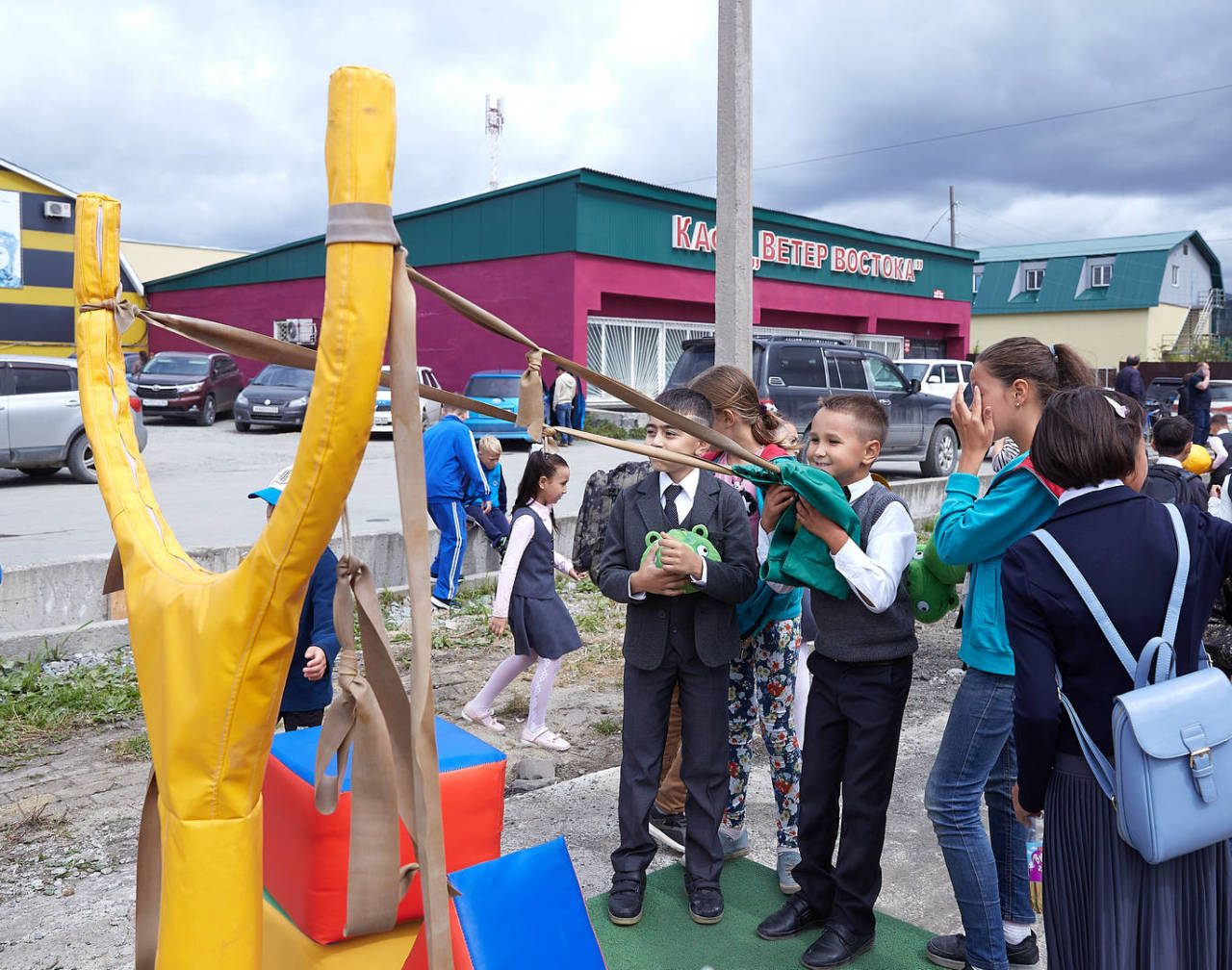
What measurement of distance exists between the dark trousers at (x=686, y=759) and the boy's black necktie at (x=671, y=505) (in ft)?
1.52

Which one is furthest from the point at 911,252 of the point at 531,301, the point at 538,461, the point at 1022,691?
the point at 1022,691

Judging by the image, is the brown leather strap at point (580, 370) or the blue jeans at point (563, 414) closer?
the brown leather strap at point (580, 370)

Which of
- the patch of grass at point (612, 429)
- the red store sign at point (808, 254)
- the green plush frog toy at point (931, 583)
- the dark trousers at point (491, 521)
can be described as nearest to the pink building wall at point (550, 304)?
the red store sign at point (808, 254)

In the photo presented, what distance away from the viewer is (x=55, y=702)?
18.7 feet

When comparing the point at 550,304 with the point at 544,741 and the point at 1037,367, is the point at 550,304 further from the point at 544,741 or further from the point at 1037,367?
the point at 1037,367

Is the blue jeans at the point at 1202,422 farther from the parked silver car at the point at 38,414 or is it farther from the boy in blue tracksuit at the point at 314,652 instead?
the boy in blue tracksuit at the point at 314,652

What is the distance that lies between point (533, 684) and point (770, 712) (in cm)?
179

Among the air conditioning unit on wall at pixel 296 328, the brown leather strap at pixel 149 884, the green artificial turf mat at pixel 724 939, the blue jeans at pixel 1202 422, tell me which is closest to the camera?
the brown leather strap at pixel 149 884

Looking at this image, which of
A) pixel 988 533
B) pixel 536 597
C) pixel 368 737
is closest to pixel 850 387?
pixel 536 597

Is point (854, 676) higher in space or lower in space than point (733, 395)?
lower

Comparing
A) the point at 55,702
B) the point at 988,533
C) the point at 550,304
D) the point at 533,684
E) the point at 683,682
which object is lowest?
the point at 55,702

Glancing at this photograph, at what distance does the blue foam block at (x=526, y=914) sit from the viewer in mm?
2035

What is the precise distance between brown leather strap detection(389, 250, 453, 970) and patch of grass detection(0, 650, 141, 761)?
15.1ft

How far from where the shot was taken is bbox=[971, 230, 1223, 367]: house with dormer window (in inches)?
1629
